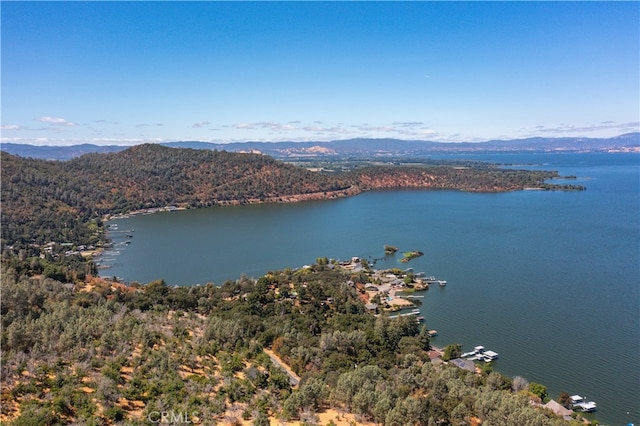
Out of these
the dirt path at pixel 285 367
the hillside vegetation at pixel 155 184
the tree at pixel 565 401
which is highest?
the hillside vegetation at pixel 155 184

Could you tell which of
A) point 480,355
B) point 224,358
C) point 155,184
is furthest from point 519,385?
point 155,184

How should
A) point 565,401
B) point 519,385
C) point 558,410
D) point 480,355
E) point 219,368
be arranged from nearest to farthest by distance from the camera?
point 558,410 → point 219,368 → point 565,401 → point 519,385 → point 480,355

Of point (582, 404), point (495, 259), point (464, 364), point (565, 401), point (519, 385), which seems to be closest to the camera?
point (565, 401)

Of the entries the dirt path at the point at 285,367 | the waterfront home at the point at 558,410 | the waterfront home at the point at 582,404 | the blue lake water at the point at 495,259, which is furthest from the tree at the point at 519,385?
the dirt path at the point at 285,367

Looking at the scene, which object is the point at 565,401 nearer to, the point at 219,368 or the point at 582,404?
the point at 582,404

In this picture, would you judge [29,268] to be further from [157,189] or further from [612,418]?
[157,189]

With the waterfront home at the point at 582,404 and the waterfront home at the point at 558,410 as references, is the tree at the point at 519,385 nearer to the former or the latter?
the waterfront home at the point at 558,410

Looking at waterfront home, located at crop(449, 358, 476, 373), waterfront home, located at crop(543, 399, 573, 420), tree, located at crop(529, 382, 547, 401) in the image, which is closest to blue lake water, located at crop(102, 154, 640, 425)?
tree, located at crop(529, 382, 547, 401)

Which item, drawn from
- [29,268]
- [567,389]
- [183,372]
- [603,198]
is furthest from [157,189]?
[603,198]

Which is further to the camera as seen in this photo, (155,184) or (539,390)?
(155,184)

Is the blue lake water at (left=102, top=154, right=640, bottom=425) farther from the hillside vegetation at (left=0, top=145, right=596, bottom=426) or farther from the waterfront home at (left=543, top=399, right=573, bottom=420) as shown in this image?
the hillside vegetation at (left=0, top=145, right=596, bottom=426)
